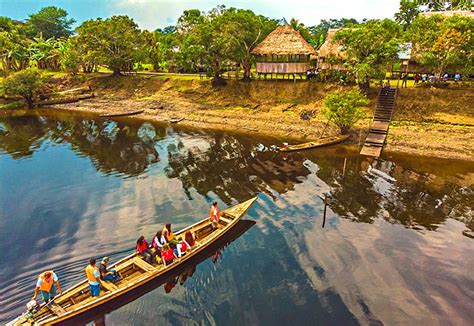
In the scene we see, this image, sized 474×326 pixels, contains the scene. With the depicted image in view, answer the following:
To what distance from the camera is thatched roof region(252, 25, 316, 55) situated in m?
49.2

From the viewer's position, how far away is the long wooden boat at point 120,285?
542 inches

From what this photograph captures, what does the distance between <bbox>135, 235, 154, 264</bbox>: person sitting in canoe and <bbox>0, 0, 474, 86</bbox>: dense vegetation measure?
3562 cm

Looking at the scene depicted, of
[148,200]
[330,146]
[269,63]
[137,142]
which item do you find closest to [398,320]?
[148,200]

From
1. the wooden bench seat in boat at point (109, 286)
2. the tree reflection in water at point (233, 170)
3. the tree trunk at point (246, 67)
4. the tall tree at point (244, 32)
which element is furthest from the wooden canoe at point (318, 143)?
the tree trunk at point (246, 67)

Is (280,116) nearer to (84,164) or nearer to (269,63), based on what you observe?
(269,63)

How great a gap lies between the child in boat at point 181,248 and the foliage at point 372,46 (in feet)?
111

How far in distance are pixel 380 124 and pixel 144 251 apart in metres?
32.9

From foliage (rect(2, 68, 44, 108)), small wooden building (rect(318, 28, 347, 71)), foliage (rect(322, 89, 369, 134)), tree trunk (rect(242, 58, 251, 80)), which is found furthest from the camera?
foliage (rect(2, 68, 44, 108))

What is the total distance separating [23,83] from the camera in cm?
5647

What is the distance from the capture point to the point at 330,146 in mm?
36281

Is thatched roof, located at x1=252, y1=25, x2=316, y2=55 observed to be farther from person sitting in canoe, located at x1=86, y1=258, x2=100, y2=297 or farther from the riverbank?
person sitting in canoe, located at x1=86, y1=258, x2=100, y2=297

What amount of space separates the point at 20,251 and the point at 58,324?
768 cm

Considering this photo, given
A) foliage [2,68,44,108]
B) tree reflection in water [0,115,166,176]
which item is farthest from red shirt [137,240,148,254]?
foliage [2,68,44,108]

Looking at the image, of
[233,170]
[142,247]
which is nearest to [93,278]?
[142,247]
